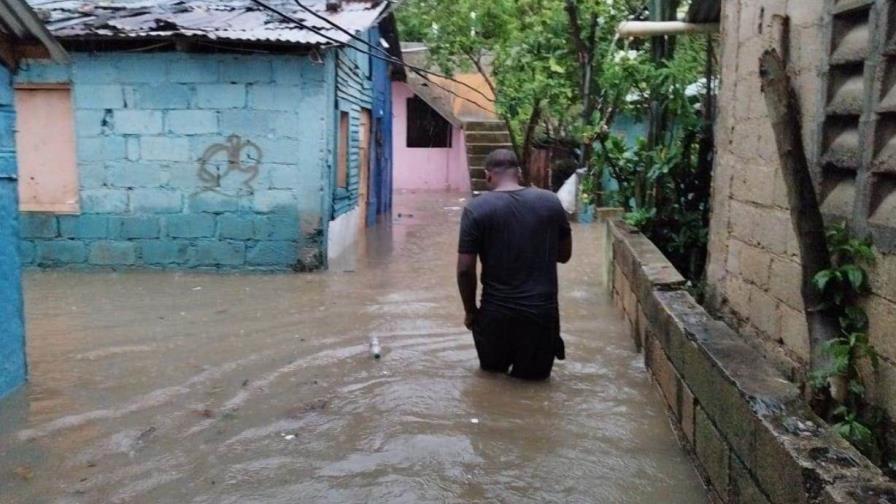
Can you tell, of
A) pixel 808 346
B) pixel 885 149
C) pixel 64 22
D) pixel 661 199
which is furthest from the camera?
pixel 64 22

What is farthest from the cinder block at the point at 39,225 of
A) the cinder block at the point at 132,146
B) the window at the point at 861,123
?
the window at the point at 861,123

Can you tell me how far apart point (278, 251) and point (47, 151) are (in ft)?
10.3

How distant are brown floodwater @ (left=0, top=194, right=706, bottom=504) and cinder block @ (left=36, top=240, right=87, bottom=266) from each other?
1.76 meters

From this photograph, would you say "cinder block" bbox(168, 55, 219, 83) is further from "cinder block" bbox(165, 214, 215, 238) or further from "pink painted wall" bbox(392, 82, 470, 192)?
"pink painted wall" bbox(392, 82, 470, 192)

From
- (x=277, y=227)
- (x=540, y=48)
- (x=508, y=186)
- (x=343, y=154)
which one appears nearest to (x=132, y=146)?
(x=277, y=227)

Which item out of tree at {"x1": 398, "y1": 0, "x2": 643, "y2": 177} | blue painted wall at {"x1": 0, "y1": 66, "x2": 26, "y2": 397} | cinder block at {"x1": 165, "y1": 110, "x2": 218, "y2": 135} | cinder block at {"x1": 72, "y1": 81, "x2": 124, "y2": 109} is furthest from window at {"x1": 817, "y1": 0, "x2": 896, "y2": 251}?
tree at {"x1": 398, "y1": 0, "x2": 643, "y2": 177}

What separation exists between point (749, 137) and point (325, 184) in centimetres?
626

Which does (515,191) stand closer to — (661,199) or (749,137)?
(749,137)

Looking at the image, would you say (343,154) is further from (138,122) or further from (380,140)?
(380,140)

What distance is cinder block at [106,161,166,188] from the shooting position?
34.4ft

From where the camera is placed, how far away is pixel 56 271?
10.5m

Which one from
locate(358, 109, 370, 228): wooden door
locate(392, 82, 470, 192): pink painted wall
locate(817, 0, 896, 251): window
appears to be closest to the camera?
locate(817, 0, 896, 251): window

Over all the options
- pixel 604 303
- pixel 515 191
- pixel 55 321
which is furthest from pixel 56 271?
pixel 515 191

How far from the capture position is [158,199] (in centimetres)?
1053
